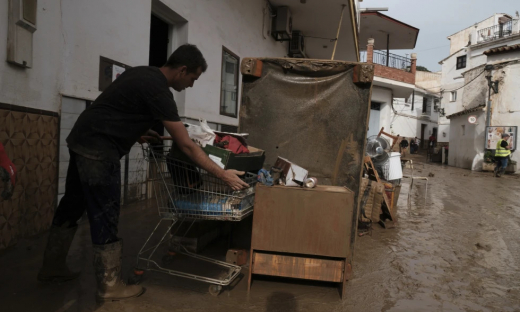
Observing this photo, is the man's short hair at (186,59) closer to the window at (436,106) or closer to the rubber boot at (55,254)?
the rubber boot at (55,254)

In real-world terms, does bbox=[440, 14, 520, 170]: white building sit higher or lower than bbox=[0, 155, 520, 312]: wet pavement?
higher

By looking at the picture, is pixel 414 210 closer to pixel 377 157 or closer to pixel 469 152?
pixel 377 157

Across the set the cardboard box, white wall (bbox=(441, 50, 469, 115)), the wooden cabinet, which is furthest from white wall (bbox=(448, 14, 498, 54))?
the wooden cabinet

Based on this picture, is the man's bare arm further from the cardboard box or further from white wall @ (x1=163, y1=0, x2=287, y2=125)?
white wall @ (x1=163, y1=0, x2=287, y2=125)

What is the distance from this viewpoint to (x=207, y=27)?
24.7ft

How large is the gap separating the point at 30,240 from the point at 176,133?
8.06 feet

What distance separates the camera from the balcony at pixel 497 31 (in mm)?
31422

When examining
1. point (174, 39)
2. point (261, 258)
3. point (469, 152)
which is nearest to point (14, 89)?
point (261, 258)

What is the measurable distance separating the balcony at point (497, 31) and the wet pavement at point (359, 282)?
33.3 meters

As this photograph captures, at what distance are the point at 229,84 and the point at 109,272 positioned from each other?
6.89m

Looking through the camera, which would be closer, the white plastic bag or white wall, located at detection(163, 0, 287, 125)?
the white plastic bag

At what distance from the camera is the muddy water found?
3119mm

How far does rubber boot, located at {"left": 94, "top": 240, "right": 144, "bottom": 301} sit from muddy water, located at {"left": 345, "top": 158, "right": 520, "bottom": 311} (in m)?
1.87

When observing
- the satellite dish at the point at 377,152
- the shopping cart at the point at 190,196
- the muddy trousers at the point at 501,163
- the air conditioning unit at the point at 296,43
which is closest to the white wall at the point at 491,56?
the muddy trousers at the point at 501,163
